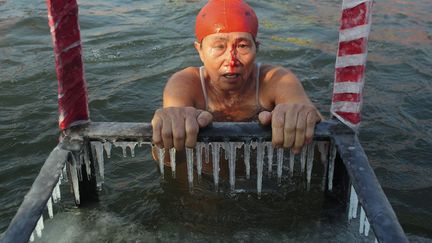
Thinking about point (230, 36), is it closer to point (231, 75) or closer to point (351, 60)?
point (231, 75)

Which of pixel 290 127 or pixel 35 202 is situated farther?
pixel 290 127

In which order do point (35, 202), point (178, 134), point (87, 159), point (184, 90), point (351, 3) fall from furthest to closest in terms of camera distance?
point (184, 90), point (87, 159), point (351, 3), point (178, 134), point (35, 202)

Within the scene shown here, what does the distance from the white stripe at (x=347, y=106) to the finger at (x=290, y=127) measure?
0.39 m

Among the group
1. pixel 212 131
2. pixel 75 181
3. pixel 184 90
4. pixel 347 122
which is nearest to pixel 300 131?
pixel 347 122

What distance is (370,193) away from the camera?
87.7 inches

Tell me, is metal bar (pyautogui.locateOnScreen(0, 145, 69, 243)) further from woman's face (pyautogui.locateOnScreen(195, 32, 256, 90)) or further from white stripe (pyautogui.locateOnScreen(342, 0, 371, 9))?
white stripe (pyautogui.locateOnScreen(342, 0, 371, 9))

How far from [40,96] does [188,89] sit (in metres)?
2.83

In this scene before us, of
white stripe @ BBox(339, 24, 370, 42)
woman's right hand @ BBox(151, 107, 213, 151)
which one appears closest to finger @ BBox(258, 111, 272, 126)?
woman's right hand @ BBox(151, 107, 213, 151)

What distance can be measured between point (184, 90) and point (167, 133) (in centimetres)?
108

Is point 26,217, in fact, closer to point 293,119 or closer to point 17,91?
point 293,119

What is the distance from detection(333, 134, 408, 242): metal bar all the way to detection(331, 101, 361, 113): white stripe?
0.54ft

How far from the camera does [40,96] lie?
224 inches

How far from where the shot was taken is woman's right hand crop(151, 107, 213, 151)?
251 cm

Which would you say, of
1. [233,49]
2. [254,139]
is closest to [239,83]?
[233,49]
